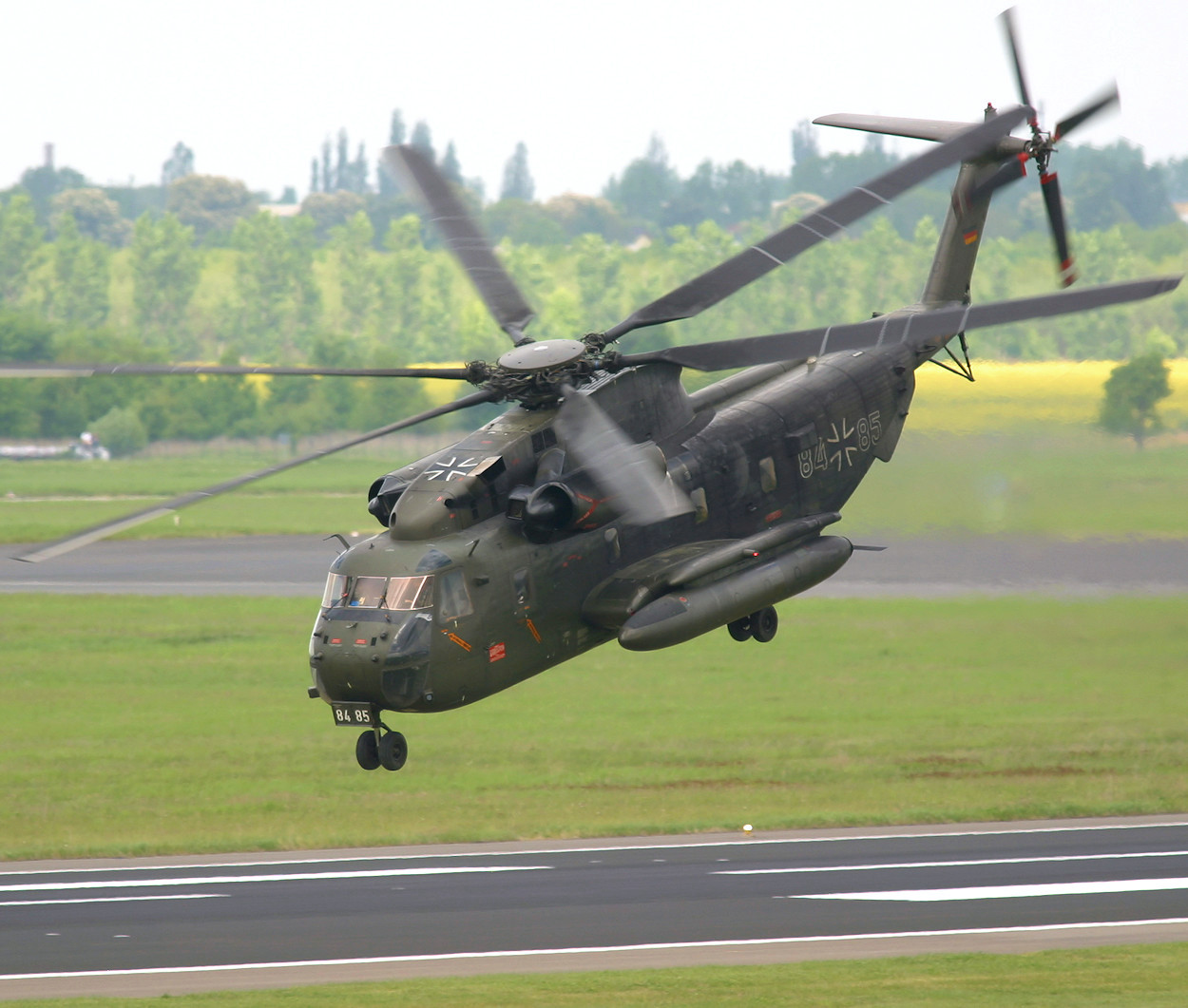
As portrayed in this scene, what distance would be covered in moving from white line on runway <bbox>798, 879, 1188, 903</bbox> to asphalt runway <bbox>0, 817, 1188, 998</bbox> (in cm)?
10

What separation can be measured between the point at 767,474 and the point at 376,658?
808 centimetres

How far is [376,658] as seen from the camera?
2347cm

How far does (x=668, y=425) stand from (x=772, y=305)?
4280 inches

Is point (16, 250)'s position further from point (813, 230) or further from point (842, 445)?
point (813, 230)

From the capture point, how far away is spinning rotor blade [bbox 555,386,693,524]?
1998 cm

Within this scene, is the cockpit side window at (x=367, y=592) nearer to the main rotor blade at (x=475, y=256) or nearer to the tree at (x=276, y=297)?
the main rotor blade at (x=475, y=256)

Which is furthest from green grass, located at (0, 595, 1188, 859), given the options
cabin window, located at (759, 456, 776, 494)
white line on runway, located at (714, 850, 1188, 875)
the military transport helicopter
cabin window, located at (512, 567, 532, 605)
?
cabin window, located at (512, 567, 532, 605)

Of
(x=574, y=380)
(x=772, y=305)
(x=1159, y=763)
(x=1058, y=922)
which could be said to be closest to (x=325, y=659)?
(x=574, y=380)

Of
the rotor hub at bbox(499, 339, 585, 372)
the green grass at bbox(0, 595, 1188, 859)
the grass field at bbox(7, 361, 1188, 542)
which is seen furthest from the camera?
the grass field at bbox(7, 361, 1188, 542)

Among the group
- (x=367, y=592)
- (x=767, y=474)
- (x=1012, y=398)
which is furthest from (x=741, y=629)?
(x=1012, y=398)

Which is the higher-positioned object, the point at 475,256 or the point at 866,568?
the point at 475,256

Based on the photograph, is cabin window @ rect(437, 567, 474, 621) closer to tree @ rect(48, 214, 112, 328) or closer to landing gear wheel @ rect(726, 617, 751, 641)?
landing gear wheel @ rect(726, 617, 751, 641)

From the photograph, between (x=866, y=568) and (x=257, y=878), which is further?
(x=866, y=568)

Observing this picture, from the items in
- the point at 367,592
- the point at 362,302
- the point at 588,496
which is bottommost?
the point at 367,592
